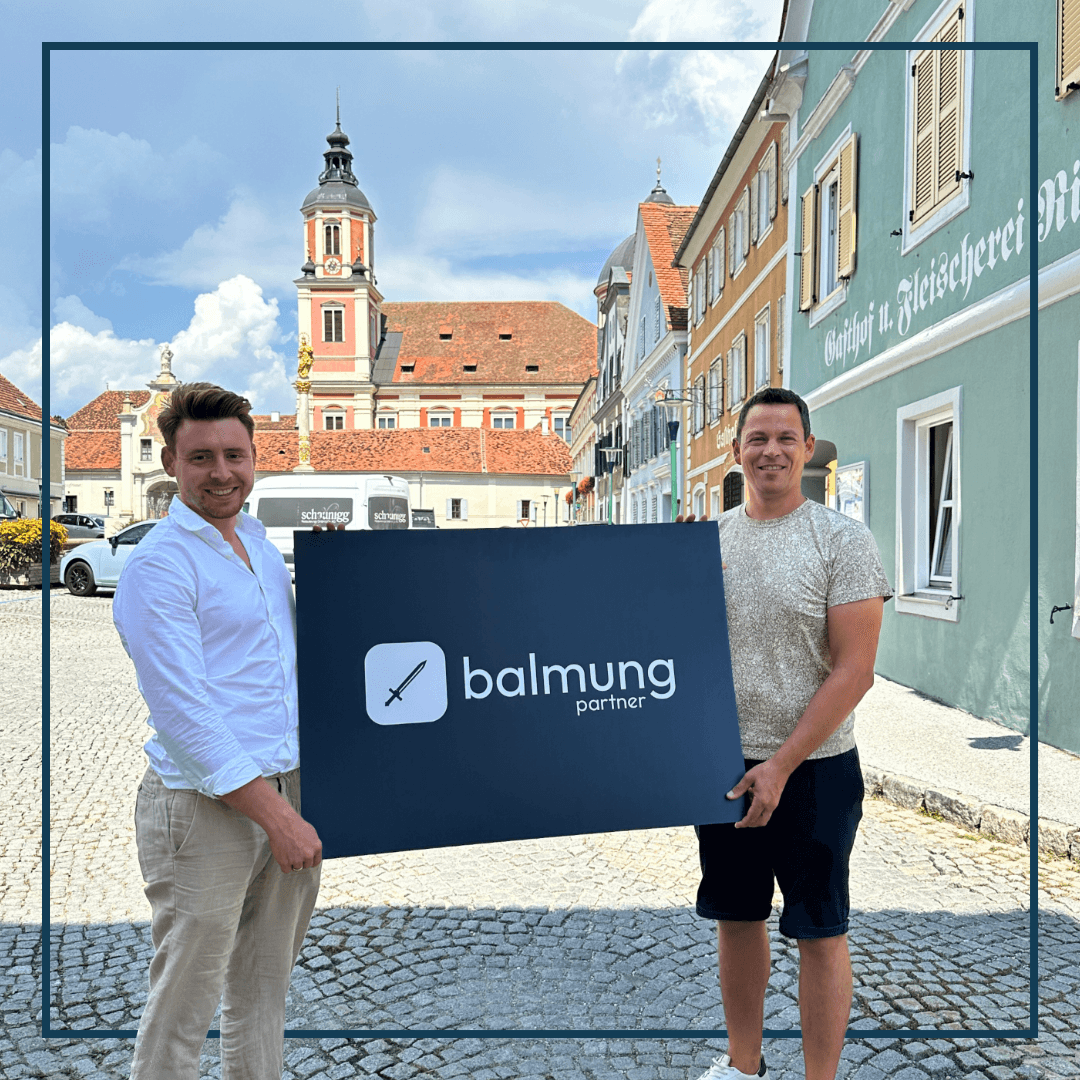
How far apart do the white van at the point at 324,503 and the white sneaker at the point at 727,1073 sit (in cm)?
153

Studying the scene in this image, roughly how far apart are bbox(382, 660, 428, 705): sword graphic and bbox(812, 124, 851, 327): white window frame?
178 centimetres

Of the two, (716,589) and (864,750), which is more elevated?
(716,589)

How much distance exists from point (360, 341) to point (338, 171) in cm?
47

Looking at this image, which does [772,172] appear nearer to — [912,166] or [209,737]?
[912,166]

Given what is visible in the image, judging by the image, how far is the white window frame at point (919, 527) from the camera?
3.06m

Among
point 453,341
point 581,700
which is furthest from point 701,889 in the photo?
point 453,341

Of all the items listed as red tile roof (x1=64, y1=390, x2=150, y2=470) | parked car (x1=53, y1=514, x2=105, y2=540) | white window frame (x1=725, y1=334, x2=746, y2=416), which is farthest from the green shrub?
white window frame (x1=725, y1=334, x2=746, y2=416)

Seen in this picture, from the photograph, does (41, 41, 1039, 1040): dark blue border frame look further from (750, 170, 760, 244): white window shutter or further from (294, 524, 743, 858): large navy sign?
(294, 524, 743, 858): large navy sign

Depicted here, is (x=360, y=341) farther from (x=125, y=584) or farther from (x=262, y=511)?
(x=125, y=584)

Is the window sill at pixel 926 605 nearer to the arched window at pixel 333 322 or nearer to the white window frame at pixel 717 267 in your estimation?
the white window frame at pixel 717 267

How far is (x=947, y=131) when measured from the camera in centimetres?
314

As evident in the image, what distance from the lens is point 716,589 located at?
235 cm

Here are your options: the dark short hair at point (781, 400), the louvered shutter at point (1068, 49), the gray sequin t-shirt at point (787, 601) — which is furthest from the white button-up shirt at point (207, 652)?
the louvered shutter at point (1068, 49)

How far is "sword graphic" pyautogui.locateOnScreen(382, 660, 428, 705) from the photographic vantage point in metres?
2.26
